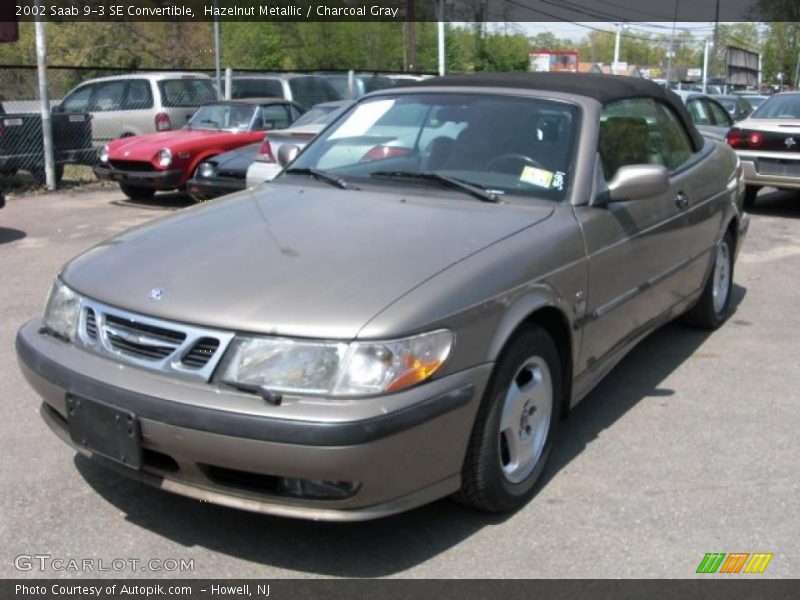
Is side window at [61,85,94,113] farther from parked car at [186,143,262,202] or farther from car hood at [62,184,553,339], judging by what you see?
car hood at [62,184,553,339]

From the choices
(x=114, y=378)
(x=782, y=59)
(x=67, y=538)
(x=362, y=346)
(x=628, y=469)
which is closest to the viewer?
(x=362, y=346)

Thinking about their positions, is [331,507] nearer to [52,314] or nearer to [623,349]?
[52,314]

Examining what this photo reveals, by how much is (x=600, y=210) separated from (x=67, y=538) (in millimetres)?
2533

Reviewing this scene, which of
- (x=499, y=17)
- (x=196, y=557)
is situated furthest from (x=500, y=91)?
(x=499, y=17)

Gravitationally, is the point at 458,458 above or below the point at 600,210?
below

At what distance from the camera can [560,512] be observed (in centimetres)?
338

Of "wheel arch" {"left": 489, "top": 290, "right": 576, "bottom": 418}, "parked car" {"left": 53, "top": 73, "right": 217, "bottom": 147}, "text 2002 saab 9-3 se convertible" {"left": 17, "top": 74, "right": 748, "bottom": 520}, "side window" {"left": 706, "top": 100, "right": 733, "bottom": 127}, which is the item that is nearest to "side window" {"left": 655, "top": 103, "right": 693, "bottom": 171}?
"text 2002 saab 9-3 se convertible" {"left": 17, "top": 74, "right": 748, "bottom": 520}

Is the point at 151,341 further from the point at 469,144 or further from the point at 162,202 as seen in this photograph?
the point at 162,202

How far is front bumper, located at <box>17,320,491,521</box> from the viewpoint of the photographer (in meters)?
2.65

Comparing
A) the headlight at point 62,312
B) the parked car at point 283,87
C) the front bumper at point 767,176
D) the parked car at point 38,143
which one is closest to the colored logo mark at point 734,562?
the headlight at point 62,312

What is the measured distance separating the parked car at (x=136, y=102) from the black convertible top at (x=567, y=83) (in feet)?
34.9

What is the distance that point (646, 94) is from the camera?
4.90 metres

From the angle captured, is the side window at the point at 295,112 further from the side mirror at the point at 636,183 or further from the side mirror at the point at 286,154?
the side mirror at the point at 636,183

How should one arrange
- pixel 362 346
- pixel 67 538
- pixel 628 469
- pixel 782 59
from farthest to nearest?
pixel 782 59 → pixel 628 469 → pixel 67 538 → pixel 362 346
